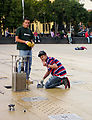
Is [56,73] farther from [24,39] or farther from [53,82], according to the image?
[24,39]

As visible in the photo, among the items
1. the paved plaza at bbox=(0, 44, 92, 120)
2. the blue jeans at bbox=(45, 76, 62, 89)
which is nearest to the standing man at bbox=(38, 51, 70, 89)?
the blue jeans at bbox=(45, 76, 62, 89)

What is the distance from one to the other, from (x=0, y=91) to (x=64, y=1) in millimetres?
61549

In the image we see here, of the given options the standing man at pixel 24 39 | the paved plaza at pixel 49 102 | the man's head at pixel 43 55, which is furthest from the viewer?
the standing man at pixel 24 39

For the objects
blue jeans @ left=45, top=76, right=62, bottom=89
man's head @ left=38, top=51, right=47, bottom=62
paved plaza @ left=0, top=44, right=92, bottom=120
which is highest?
man's head @ left=38, top=51, right=47, bottom=62

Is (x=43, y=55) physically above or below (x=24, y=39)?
below

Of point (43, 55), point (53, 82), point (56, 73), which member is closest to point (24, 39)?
point (43, 55)

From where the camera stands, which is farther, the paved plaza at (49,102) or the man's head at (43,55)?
the man's head at (43,55)

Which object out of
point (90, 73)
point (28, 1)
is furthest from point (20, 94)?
point (28, 1)

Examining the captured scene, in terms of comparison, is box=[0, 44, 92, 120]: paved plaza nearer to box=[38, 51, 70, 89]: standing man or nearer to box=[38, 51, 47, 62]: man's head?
box=[38, 51, 70, 89]: standing man

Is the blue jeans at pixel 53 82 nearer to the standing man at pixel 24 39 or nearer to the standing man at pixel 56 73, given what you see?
the standing man at pixel 56 73

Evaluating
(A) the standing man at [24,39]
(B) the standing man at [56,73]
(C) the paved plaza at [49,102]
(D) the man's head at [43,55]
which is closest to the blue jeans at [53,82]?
(B) the standing man at [56,73]

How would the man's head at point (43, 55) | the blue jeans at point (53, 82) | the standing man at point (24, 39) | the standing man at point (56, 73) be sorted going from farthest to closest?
the standing man at point (24, 39), the blue jeans at point (53, 82), the standing man at point (56, 73), the man's head at point (43, 55)

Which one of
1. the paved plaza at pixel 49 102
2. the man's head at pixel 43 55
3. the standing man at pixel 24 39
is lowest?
the paved plaza at pixel 49 102

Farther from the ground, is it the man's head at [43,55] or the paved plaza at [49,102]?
the man's head at [43,55]
